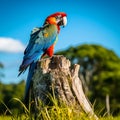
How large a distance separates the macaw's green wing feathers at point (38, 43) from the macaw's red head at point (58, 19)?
11 centimetres

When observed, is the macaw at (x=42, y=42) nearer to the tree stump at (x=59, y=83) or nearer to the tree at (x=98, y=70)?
the tree stump at (x=59, y=83)

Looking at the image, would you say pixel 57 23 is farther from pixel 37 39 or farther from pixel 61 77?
pixel 61 77

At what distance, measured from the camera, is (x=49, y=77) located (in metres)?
9.27

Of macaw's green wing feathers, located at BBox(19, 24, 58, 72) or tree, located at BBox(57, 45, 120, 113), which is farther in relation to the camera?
tree, located at BBox(57, 45, 120, 113)

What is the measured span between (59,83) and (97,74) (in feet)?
166

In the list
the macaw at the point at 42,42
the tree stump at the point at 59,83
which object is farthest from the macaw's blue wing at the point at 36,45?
the tree stump at the point at 59,83

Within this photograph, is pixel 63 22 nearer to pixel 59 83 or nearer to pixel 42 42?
pixel 42 42

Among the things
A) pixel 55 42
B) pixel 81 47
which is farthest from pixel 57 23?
pixel 81 47

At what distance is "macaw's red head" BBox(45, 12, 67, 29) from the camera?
10.7 m

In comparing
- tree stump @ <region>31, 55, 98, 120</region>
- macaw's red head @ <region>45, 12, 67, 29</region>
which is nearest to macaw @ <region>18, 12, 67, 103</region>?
macaw's red head @ <region>45, 12, 67, 29</region>

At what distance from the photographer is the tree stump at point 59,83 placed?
361 inches

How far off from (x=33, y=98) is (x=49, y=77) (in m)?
0.51

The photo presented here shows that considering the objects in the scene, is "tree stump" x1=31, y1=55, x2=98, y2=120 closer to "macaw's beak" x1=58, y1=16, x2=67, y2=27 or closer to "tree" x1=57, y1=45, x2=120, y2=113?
"macaw's beak" x1=58, y1=16, x2=67, y2=27

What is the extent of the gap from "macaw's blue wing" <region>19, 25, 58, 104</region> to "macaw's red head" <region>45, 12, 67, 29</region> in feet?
0.40
